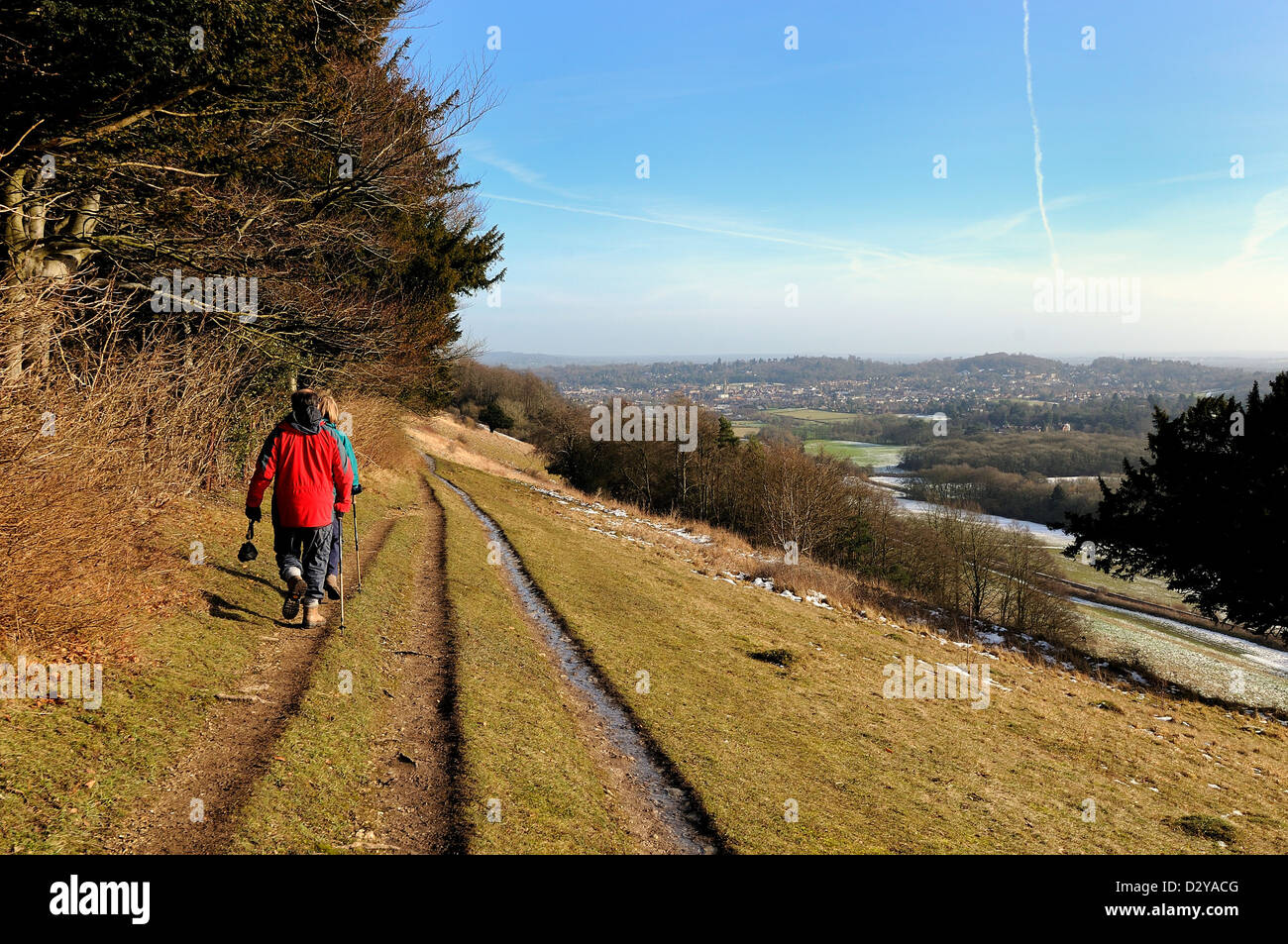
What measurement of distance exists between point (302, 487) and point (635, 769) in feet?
16.4

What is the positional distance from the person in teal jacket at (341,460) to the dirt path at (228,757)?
0.83 m

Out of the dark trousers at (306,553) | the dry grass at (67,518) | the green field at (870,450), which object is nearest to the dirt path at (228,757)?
the dark trousers at (306,553)

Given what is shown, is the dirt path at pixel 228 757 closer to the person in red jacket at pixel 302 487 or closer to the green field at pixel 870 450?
the person in red jacket at pixel 302 487

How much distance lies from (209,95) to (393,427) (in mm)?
17627

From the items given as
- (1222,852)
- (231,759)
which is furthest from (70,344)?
(1222,852)

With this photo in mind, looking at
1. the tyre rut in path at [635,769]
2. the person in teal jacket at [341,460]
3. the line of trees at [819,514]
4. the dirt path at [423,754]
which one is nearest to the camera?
the dirt path at [423,754]

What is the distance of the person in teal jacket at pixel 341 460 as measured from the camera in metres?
7.79

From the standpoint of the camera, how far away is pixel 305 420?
7512 millimetres

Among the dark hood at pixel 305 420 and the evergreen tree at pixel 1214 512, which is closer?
the dark hood at pixel 305 420

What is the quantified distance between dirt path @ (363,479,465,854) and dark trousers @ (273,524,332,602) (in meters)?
1.39

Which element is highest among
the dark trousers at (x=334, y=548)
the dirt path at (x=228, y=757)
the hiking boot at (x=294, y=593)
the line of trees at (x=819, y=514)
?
the dark trousers at (x=334, y=548)

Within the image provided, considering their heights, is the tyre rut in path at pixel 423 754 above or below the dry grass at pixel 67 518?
below

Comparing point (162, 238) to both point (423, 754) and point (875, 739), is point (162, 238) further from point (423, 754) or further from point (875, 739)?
point (875, 739)

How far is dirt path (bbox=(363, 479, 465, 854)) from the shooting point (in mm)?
4754
